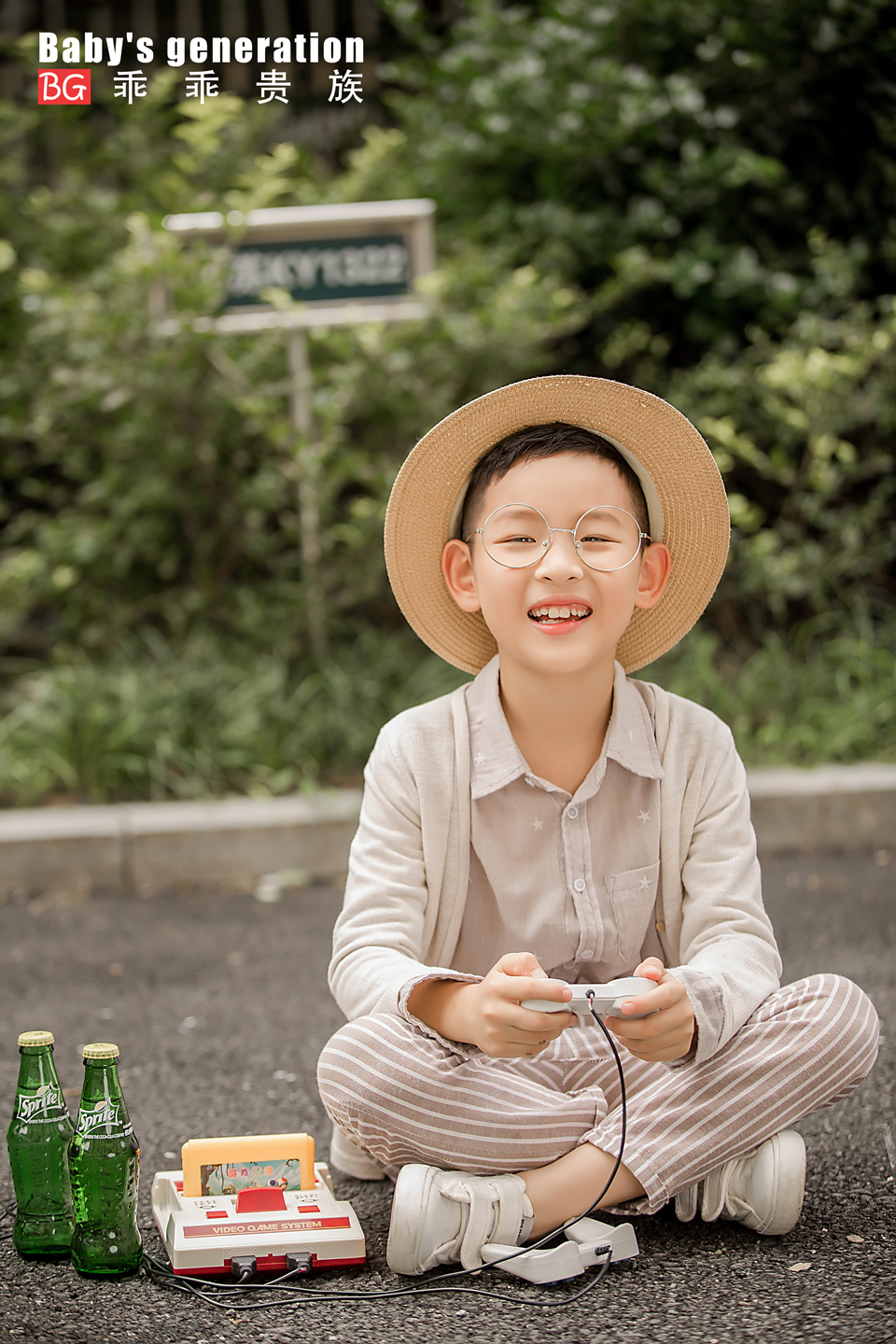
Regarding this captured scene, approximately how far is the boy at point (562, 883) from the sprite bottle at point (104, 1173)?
30 cm

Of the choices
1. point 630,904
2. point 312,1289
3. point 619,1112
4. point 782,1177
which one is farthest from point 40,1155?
point 782,1177

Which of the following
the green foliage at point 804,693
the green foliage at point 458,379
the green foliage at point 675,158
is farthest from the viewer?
the green foliage at point 675,158

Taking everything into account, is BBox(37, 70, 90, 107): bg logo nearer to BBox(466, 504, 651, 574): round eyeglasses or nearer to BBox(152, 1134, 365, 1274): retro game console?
BBox(466, 504, 651, 574): round eyeglasses

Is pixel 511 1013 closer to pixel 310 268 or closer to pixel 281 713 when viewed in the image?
pixel 281 713

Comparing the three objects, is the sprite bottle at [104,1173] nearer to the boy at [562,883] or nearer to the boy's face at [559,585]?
the boy at [562,883]

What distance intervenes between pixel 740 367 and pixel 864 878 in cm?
250

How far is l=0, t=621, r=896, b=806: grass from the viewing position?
474 centimetres

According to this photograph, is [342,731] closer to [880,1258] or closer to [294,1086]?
[294,1086]

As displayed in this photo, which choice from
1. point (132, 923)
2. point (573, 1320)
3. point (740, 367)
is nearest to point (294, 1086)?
point (573, 1320)

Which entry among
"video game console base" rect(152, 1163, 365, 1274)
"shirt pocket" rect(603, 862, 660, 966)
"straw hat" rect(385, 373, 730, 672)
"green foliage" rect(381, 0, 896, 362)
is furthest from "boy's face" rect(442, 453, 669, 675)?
"green foliage" rect(381, 0, 896, 362)

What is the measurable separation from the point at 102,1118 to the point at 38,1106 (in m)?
0.11

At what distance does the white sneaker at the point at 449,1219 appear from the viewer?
1912 mm

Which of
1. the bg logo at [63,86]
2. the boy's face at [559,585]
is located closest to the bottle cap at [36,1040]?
the boy's face at [559,585]

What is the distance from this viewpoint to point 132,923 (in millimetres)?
3992
